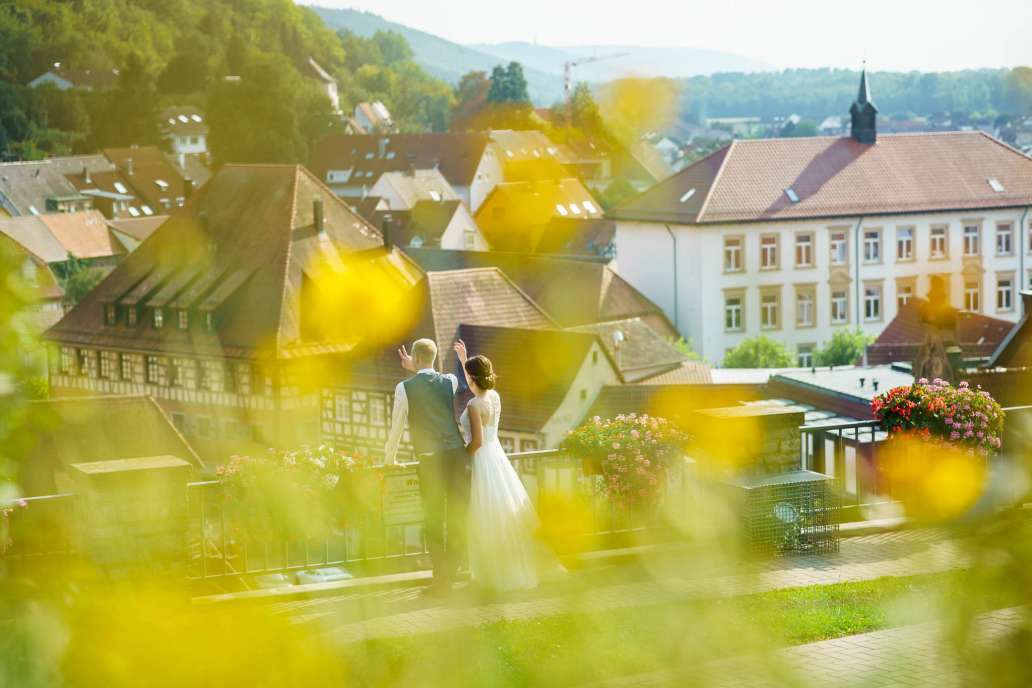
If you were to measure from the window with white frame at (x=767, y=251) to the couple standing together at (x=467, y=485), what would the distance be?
58118 mm

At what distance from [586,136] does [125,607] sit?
133 meters

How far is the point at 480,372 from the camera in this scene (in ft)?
32.5

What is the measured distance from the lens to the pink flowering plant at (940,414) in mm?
11328

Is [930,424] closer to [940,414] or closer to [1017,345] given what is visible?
[940,414]

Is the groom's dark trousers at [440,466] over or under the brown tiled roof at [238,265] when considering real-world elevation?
under

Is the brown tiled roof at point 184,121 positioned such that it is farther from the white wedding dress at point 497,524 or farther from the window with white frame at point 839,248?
the white wedding dress at point 497,524

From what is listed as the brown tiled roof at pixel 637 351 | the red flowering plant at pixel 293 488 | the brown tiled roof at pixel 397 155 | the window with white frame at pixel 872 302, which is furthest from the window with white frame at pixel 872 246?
the red flowering plant at pixel 293 488

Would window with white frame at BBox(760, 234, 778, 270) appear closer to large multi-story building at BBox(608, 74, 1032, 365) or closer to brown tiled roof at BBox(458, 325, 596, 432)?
large multi-story building at BBox(608, 74, 1032, 365)

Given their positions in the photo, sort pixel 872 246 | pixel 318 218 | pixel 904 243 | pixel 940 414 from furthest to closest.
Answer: pixel 904 243 < pixel 872 246 < pixel 318 218 < pixel 940 414

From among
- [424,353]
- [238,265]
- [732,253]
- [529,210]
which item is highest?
[529,210]

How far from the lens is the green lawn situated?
261 centimetres

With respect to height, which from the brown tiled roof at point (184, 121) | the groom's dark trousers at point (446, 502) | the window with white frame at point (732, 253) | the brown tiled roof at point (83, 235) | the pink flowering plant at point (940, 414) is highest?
the brown tiled roof at point (184, 121)

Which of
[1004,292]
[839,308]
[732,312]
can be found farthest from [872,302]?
[732,312]

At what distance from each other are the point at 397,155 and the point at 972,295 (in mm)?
51936
